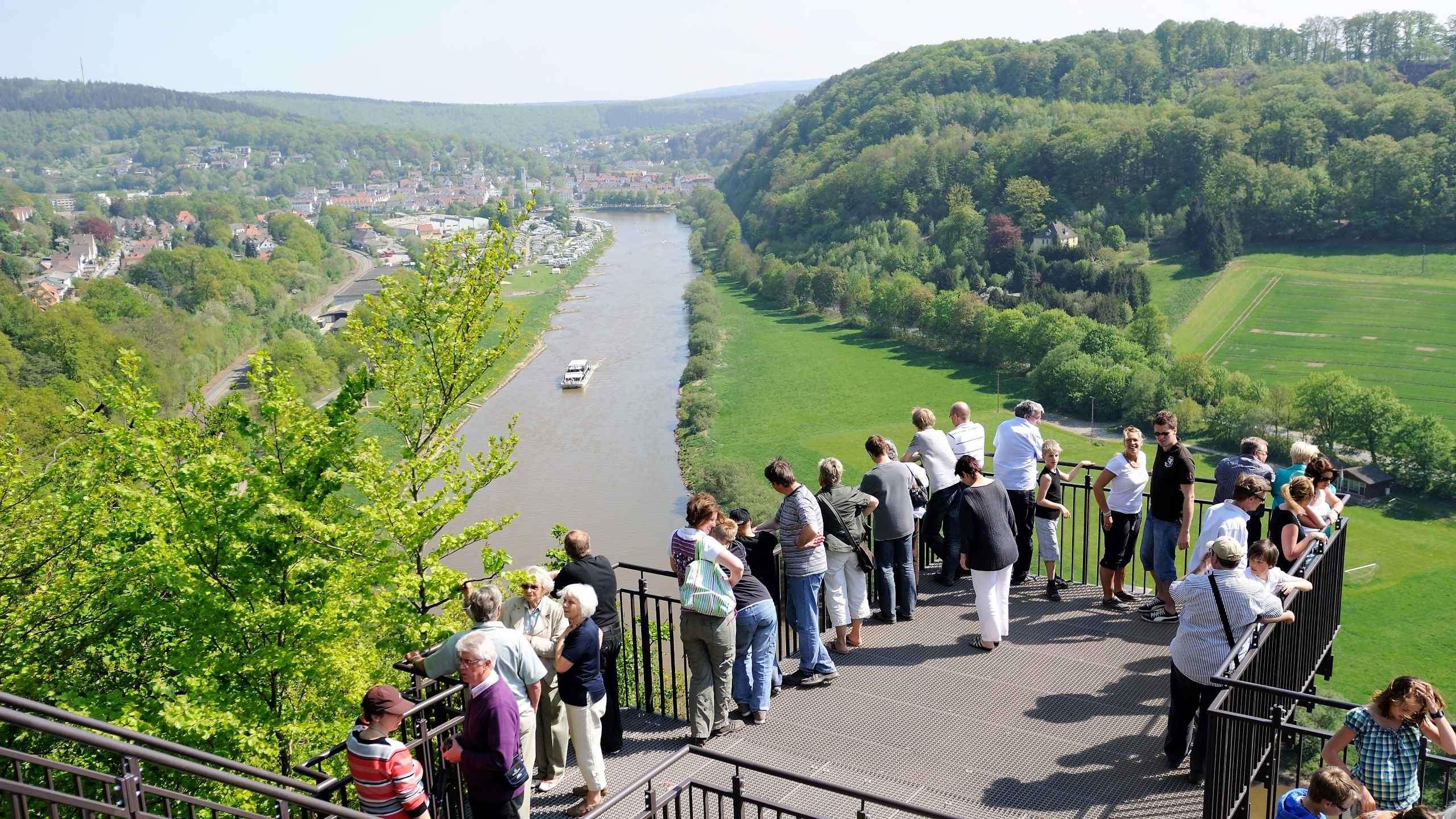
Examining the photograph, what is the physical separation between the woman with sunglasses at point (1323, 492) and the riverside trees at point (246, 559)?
275 inches

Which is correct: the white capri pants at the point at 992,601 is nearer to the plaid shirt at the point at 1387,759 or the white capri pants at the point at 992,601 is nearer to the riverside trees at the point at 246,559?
the plaid shirt at the point at 1387,759

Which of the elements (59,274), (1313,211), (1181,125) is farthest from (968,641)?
(59,274)

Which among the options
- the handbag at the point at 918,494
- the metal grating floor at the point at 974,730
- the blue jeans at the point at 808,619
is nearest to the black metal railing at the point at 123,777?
the metal grating floor at the point at 974,730

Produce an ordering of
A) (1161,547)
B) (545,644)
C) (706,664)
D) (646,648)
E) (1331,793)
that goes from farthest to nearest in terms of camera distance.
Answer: (1161,547)
(646,648)
(706,664)
(545,644)
(1331,793)

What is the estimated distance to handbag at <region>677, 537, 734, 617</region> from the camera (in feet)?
21.2

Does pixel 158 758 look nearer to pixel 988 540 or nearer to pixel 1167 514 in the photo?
pixel 988 540

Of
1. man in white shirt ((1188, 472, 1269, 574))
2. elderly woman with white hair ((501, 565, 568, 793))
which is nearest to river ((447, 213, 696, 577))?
elderly woman with white hair ((501, 565, 568, 793))

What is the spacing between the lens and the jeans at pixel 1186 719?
608 cm

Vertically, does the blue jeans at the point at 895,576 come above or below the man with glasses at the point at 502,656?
below

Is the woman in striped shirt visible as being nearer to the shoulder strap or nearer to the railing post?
the railing post

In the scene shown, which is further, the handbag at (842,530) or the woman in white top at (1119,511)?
the woman in white top at (1119,511)

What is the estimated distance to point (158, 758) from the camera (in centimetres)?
368

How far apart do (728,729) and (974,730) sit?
1.58m

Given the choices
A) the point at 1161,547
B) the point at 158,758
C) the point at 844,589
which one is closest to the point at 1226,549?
the point at 1161,547
